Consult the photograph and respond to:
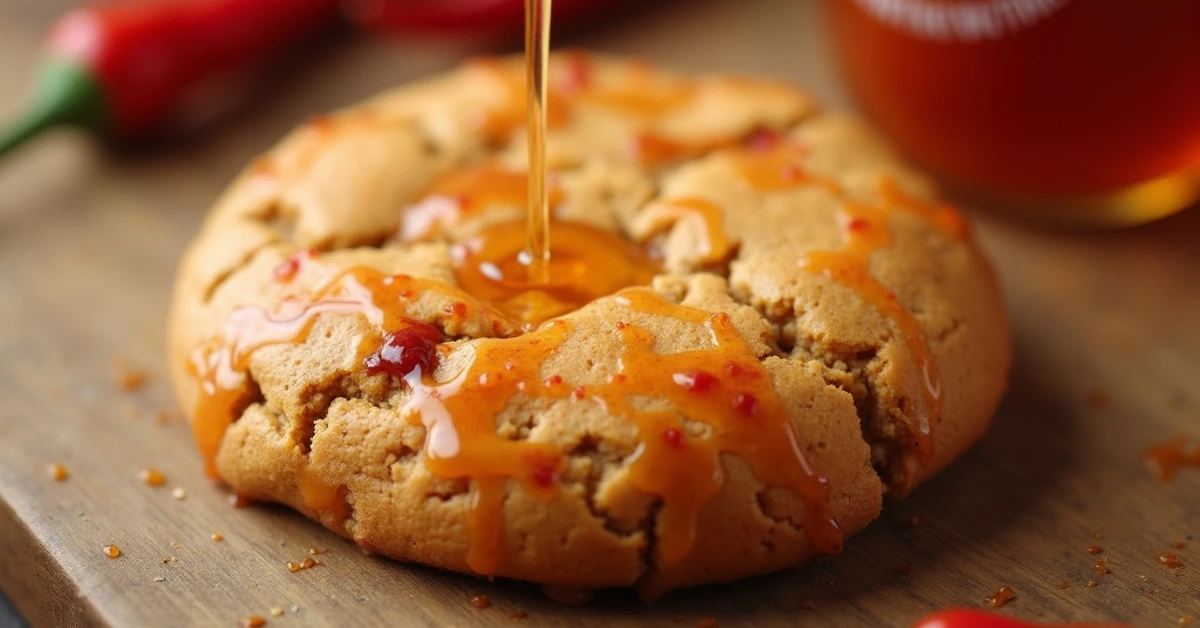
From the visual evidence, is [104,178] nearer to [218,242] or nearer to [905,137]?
[218,242]

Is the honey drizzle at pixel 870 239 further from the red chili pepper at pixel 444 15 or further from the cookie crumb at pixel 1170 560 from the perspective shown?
the red chili pepper at pixel 444 15

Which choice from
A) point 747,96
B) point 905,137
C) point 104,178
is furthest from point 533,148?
point 104,178

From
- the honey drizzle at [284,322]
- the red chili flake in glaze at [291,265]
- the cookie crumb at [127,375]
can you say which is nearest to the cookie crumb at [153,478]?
the honey drizzle at [284,322]

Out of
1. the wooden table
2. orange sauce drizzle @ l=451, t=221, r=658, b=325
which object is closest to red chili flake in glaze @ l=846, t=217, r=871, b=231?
orange sauce drizzle @ l=451, t=221, r=658, b=325

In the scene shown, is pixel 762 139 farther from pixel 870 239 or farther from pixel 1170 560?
pixel 1170 560

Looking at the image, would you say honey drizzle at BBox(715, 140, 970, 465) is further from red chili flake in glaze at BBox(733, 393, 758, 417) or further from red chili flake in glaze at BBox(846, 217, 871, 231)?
red chili flake in glaze at BBox(733, 393, 758, 417)

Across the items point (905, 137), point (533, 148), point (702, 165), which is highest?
point (533, 148)
